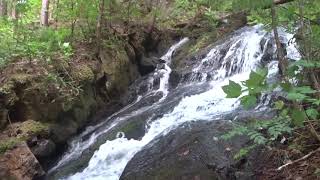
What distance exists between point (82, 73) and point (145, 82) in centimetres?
312

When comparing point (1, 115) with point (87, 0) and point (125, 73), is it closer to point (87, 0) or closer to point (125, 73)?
point (87, 0)

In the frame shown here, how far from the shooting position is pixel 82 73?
33.6 ft

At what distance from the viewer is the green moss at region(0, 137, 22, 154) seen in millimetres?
7613

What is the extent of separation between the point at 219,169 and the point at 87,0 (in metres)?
6.97

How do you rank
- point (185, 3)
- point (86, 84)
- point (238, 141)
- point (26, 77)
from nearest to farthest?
1. point (238, 141)
2. point (26, 77)
3. point (86, 84)
4. point (185, 3)

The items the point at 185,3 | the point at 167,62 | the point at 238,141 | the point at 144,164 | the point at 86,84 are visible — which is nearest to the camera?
the point at 238,141

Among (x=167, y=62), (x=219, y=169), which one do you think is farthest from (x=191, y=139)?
(x=167, y=62)

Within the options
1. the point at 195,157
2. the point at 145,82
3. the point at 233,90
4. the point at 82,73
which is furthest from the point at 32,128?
the point at 233,90

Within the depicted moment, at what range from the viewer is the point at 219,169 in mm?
5520

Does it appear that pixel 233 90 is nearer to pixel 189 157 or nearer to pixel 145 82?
pixel 189 157

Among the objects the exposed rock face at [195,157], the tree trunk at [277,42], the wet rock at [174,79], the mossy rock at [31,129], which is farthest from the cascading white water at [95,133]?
the tree trunk at [277,42]

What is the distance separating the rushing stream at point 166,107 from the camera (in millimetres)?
8070

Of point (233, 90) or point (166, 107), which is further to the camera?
point (166, 107)

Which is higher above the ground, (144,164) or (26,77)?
(26,77)
